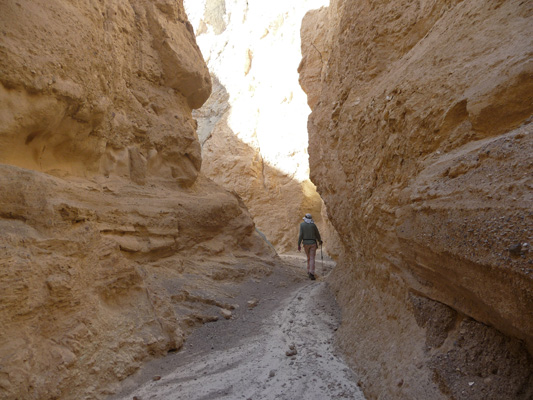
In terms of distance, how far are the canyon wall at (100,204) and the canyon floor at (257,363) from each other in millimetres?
220

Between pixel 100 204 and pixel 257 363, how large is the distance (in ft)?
9.37

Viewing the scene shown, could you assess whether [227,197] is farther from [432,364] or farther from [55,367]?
[432,364]

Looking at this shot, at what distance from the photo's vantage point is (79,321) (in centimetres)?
327

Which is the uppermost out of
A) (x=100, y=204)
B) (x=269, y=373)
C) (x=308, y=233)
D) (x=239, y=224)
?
(x=100, y=204)

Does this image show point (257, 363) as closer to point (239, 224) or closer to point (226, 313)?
point (226, 313)

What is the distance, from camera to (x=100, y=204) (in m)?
4.73

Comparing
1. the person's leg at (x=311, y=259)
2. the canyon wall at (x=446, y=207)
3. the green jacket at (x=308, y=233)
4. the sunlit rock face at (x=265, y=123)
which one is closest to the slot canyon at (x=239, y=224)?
the canyon wall at (x=446, y=207)

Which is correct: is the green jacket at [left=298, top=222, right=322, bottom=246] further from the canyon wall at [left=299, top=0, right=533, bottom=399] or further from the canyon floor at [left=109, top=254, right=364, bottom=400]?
the canyon wall at [left=299, top=0, right=533, bottom=399]

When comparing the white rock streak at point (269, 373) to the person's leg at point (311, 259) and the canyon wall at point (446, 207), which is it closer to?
the canyon wall at point (446, 207)

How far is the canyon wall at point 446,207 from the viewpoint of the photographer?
1.77 m

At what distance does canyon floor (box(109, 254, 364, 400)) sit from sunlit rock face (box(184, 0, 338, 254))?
26.7 ft

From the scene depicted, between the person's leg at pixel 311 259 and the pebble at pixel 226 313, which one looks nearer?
the pebble at pixel 226 313

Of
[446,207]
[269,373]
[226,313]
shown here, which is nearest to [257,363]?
[269,373]

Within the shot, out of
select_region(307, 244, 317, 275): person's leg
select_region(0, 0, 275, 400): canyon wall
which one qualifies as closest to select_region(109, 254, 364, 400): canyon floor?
select_region(0, 0, 275, 400): canyon wall
